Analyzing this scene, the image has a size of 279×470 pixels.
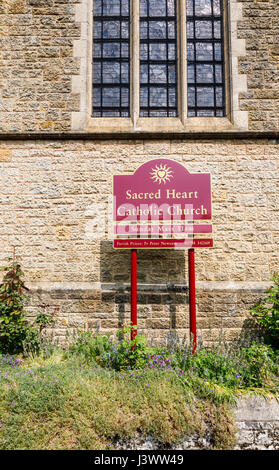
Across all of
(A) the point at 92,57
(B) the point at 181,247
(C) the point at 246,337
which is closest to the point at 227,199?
(B) the point at 181,247

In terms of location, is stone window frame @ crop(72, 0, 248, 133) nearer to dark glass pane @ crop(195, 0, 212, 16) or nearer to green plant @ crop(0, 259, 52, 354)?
dark glass pane @ crop(195, 0, 212, 16)

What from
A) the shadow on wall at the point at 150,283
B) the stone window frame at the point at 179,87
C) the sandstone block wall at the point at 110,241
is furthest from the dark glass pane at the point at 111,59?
the shadow on wall at the point at 150,283

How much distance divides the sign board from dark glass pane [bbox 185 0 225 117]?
151cm

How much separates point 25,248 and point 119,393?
294 cm

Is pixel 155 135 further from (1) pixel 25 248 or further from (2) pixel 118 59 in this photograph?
(1) pixel 25 248

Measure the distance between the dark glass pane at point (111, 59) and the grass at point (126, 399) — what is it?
13.6ft

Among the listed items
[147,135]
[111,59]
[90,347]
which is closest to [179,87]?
[147,135]

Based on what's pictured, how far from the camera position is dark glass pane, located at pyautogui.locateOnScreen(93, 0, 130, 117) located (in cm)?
631

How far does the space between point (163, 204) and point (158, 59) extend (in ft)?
9.18

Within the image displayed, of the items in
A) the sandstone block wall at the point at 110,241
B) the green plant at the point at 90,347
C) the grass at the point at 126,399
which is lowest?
the grass at the point at 126,399

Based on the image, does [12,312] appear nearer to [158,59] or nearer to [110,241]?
→ [110,241]

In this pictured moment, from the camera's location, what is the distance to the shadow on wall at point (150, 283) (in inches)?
220

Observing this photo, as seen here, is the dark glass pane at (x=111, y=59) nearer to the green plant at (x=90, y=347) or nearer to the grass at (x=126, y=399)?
the green plant at (x=90, y=347)

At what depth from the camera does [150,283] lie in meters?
5.67
